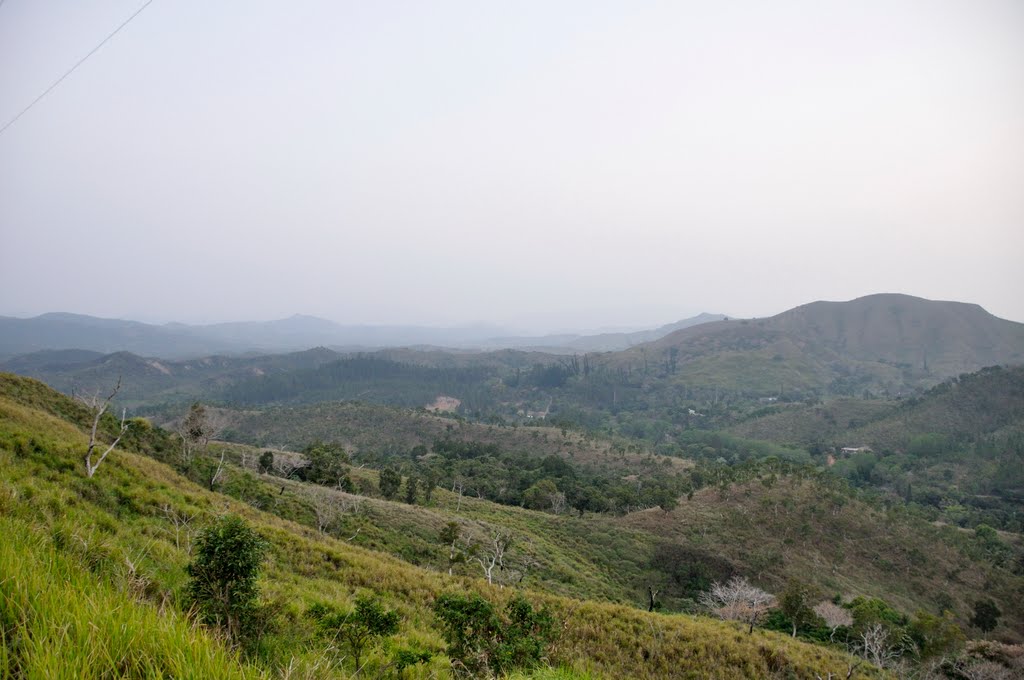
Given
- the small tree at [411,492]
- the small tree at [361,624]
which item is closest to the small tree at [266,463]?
the small tree at [411,492]

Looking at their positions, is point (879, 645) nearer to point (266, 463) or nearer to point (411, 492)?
point (411, 492)

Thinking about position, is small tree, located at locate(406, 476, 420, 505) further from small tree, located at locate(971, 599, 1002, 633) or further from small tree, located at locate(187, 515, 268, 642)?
small tree, located at locate(971, 599, 1002, 633)

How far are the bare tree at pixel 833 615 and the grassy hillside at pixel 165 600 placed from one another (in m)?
7.98

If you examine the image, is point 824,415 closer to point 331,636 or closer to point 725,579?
point 725,579

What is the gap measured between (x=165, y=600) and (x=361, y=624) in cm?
493

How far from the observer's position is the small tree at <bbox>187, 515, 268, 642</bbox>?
507cm

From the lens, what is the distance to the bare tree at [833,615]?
2558 cm

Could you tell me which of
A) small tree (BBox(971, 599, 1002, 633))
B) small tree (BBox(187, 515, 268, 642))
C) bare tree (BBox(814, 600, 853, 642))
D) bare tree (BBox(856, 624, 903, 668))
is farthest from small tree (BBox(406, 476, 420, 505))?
small tree (BBox(971, 599, 1002, 633))

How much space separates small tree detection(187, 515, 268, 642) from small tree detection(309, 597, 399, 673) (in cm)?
144

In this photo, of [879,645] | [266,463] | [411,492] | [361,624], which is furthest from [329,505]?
[879,645]

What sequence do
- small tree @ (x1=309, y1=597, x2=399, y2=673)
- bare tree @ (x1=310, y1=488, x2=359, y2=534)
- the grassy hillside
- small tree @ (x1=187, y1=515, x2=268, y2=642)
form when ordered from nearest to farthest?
the grassy hillside < small tree @ (x1=187, y1=515, x2=268, y2=642) < small tree @ (x1=309, y1=597, x2=399, y2=673) < bare tree @ (x1=310, y1=488, x2=359, y2=534)

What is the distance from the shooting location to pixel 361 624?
7.07 m

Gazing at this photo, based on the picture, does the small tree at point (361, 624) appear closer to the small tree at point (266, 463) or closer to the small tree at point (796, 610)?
the small tree at point (796, 610)

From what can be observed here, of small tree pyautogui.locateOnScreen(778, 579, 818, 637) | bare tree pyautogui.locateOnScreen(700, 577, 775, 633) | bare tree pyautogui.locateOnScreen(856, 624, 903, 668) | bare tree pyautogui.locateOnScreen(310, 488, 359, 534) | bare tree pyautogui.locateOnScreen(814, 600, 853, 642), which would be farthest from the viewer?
bare tree pyautogui.locateOnScreen(700, 577, 775, 633)
